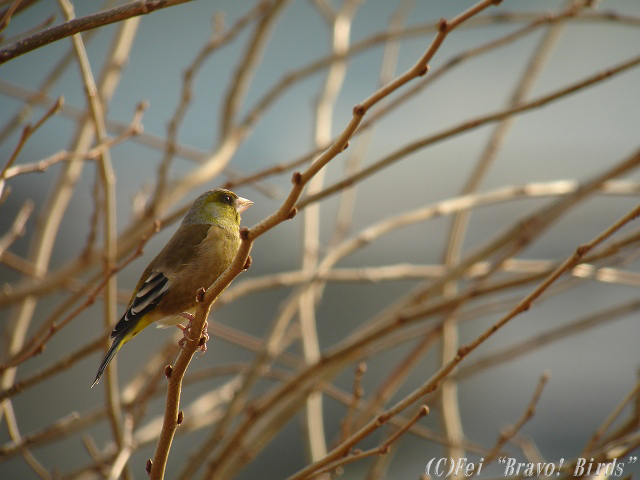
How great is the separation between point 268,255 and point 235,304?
0.59 meters

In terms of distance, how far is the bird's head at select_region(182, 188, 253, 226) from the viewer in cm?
313

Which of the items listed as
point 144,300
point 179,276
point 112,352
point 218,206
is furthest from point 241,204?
point 112,352

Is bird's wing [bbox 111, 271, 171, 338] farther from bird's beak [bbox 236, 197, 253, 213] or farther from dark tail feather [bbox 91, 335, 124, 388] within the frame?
bird's beak [bbox 236, 197, 253, 213]

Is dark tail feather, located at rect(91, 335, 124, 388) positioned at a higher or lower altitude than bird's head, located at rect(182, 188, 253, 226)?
lower

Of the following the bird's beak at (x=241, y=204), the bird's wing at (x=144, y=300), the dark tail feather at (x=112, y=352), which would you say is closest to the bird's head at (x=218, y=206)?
the bird's beak at (x=241, y=204)

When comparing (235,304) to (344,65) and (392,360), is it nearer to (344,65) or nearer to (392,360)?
(392,360)

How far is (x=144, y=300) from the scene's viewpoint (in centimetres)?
265

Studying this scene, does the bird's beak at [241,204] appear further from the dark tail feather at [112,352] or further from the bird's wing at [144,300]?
the dark tail feather at [112,352]

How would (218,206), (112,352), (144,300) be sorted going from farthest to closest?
(218,206) → (144,300) → (112,352)

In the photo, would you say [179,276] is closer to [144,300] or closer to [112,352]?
[144,300]

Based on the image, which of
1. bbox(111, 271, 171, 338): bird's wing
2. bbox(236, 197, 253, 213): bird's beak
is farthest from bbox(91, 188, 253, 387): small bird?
bbox(236, 197, 253, 213): bird's beak

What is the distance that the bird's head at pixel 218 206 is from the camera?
10.3ft

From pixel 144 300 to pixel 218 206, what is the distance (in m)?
0.66

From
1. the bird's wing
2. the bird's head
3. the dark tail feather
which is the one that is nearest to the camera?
the dark tail feather
